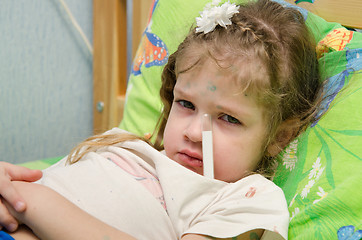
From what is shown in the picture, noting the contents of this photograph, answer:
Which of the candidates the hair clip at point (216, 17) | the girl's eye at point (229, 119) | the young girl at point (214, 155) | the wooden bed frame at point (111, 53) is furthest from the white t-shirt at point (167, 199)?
the wooden bed frame at point (111, 53)

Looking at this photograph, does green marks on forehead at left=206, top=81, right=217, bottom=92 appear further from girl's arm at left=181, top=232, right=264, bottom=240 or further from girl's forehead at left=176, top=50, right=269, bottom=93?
girl's arm at left=181, top=232, right=264, bottom=240

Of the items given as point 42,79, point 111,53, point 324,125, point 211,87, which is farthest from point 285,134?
point 42,79

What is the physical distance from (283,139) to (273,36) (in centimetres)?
20

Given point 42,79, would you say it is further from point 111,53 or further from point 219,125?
point 219,125

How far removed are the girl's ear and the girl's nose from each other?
0.51ft

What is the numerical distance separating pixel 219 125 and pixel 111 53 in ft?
3.50

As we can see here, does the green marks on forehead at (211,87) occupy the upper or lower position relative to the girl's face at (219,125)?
upper

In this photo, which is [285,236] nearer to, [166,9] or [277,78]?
[277,78]

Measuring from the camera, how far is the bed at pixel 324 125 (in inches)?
25.5

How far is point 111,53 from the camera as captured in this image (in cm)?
173

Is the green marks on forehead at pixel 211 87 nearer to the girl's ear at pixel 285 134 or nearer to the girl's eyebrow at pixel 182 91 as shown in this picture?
the girl's eyebrow at pixel 182 91

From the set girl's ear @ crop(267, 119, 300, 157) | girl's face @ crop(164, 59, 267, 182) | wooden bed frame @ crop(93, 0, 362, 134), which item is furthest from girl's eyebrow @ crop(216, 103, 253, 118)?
wooden bed frame @ crop(93, 0, 362, 134)

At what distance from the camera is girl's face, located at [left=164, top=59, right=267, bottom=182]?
750 mm

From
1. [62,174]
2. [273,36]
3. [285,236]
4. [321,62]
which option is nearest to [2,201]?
[62,174]
